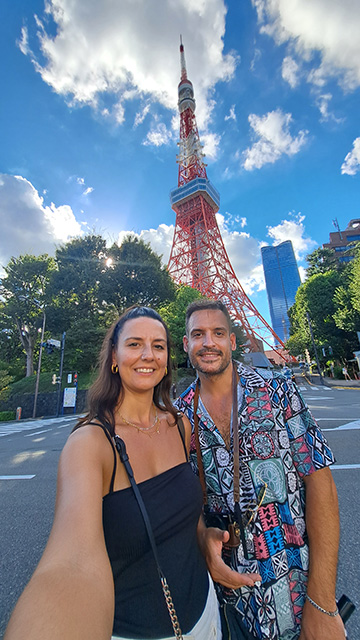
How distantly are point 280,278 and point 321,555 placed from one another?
382 feet

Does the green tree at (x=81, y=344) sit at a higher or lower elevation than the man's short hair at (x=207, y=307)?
higher

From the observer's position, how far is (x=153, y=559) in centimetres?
94

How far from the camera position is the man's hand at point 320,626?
102 cm

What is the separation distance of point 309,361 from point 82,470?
4540cm

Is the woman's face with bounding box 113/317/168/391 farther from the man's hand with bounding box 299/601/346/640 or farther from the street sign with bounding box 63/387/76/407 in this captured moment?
the street sign with bounding box 63/387/76/407

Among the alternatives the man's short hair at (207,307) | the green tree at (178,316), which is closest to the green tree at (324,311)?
the green tree at (178,316)

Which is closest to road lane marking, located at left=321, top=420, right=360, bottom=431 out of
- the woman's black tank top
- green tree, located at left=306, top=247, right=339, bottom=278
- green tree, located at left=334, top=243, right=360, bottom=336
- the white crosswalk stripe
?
the woman's black tank top

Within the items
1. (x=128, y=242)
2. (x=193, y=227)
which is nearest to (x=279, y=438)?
(x=128, y=242)

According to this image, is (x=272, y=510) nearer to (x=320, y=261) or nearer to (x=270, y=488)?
(x=270, y=488)

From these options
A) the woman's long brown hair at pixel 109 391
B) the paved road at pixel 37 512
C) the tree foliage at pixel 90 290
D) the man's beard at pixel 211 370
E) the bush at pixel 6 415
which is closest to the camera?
the woman's long brown hair at pixel 109 391

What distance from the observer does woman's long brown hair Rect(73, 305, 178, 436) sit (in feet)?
4.11

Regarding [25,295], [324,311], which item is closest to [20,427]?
[25,295]

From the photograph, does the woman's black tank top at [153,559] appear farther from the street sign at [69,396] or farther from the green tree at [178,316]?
the street sign at [69,396]

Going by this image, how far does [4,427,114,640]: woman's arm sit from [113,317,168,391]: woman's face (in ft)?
1.37
